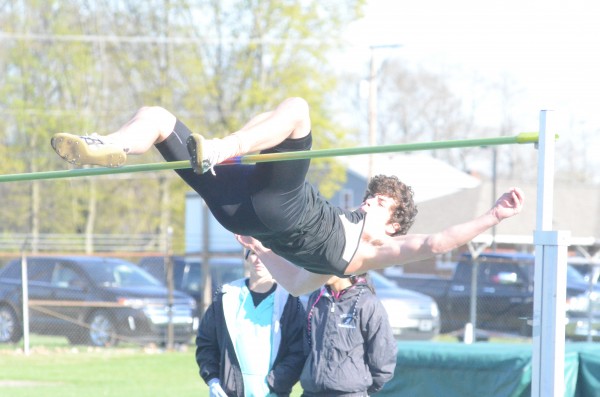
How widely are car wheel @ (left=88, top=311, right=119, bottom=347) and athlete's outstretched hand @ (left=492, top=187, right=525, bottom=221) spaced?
12.2 metres

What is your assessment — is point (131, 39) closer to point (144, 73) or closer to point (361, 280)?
point (144, 73)

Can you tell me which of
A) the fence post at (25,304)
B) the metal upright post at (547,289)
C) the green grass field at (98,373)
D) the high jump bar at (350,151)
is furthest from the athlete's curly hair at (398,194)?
the fence post at (25,304)

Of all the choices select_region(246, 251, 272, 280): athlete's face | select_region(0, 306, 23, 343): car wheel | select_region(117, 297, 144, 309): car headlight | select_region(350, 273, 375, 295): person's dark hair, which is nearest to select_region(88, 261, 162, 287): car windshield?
select_region(117, 297, 144, 309): car headlight

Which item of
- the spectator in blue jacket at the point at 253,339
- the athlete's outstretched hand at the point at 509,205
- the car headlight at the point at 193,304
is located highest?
the athlete's outstretched hand at the point at 509,205

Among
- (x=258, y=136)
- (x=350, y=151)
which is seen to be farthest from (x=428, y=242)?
(x=258, y=136)

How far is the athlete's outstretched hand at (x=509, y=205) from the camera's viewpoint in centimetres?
487

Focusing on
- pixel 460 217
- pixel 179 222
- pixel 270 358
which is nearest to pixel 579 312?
pixel 270 358

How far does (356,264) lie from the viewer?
5.39 m

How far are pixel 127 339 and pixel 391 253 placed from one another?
11605mm

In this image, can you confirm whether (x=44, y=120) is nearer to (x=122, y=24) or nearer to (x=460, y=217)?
(x=122, y=24)

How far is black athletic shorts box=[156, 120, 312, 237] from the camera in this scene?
508cm

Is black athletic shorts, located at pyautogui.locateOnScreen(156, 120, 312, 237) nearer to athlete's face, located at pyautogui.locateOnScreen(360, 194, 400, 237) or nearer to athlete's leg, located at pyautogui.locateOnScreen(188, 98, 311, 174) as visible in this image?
athlete's leg, located at pyautogui.locateOnScreen(188, 98, 311, 174)

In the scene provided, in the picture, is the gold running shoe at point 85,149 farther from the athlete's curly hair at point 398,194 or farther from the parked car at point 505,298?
the parked car at point 505,298

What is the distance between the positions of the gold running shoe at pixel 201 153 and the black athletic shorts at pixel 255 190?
51 cm
